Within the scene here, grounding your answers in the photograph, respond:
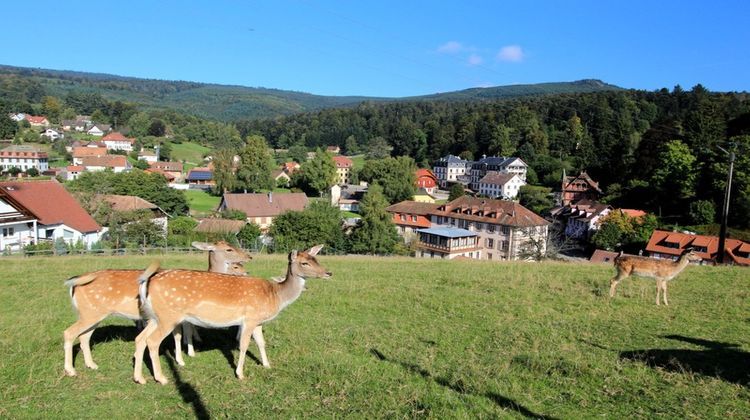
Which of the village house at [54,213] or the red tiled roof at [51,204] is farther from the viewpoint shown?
the red tiled roof at [51,204]

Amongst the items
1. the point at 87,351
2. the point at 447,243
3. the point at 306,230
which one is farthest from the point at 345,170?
the point at 87,351

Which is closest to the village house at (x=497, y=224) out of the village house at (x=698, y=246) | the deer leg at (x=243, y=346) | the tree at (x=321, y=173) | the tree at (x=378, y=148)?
the village house at (x=698, y=246)

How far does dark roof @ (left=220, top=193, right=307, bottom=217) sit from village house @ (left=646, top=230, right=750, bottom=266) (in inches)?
1608

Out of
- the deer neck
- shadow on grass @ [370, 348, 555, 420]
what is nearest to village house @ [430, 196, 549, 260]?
shadow on grass @ [370, 348, 555, 420]

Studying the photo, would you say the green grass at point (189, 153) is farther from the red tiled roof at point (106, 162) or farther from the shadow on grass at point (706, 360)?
the shadow on grass at point (706, 360)

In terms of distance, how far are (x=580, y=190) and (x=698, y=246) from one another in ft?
152

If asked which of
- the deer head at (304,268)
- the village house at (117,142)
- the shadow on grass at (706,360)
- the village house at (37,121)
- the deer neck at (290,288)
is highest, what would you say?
the village house at (37,121)

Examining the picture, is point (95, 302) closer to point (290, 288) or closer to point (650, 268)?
point (290, 288)

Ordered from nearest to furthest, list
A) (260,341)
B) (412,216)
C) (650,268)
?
(260,341), (650,268), (412,216)

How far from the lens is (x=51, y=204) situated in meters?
34.7

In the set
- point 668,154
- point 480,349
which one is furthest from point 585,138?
point 480,349

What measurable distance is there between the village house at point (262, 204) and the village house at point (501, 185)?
155 feet

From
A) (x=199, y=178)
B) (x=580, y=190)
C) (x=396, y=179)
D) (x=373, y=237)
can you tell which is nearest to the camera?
(x=373, y=237)

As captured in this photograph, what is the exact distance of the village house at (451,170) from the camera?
130 m
